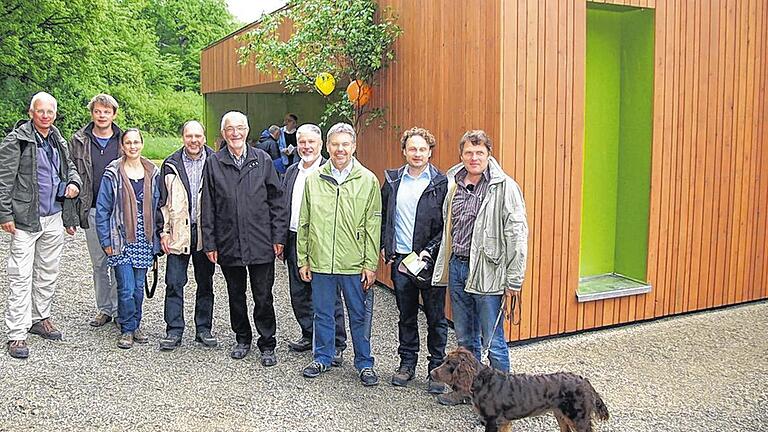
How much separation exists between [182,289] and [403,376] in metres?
1.81

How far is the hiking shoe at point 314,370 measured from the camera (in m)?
5.00

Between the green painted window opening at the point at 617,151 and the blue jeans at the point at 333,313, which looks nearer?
the blue jeans at the point at 333,313

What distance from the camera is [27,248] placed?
5.26m

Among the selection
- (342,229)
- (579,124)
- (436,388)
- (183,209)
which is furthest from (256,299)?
(579,124)

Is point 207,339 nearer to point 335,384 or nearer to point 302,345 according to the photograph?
point 302,345

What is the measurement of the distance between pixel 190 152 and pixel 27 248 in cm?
129

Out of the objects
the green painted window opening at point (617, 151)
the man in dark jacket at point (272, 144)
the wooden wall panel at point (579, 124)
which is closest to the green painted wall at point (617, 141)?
the green painted window opening at point (617, 151)

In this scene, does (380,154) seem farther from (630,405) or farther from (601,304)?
(630,405)

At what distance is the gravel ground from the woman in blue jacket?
0.56 meters

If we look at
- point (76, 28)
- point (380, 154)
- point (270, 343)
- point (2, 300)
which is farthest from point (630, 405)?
point (76, 28)

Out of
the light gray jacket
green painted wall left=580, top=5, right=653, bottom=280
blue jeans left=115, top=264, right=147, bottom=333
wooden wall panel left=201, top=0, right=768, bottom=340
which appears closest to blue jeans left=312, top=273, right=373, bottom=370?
the light gray jacket

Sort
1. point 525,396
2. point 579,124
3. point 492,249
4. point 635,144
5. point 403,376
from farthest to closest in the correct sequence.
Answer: point 635,144 < point 579,124 < point 403,376 < point 492,249 < point 525,396

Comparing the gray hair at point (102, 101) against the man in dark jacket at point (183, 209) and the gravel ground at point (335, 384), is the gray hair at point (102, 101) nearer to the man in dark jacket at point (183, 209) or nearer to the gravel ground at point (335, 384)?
the man in dark jacket at point (183, 209)

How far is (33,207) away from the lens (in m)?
5.20
